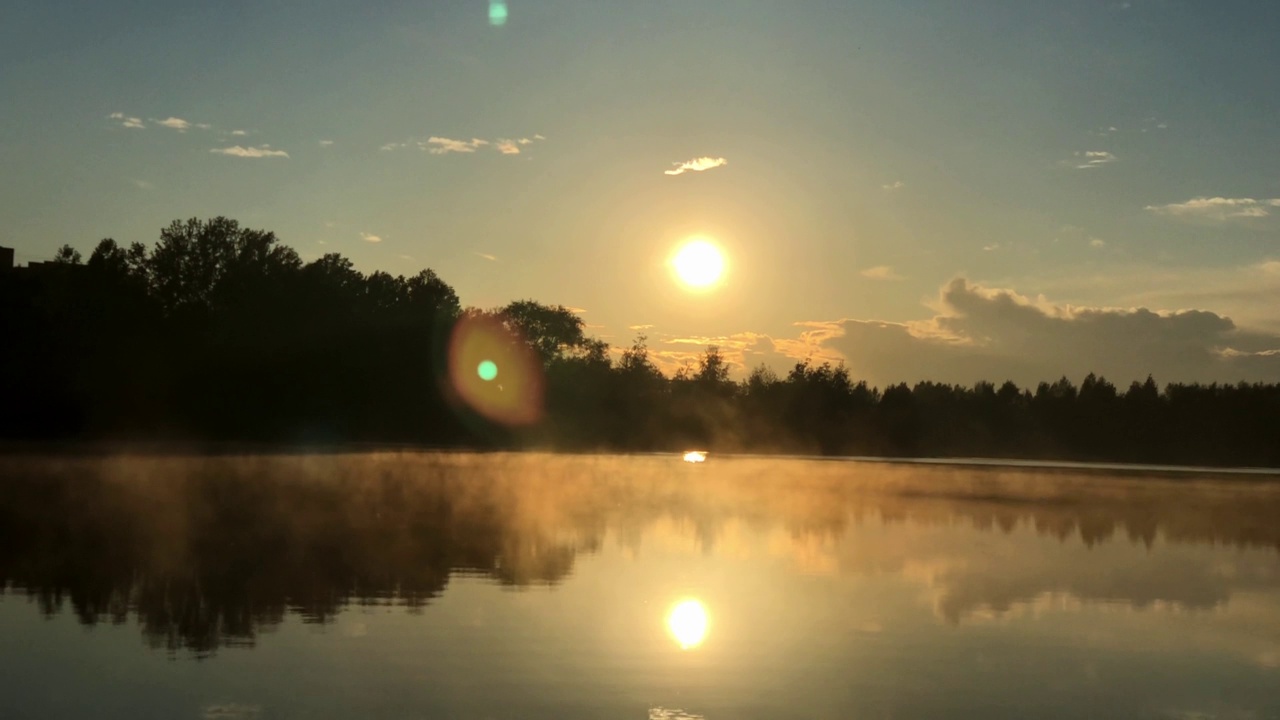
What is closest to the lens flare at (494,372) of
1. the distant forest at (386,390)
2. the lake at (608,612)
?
the distant forest at (386,390)

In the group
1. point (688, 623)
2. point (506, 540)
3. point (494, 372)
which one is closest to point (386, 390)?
point (494, 372)

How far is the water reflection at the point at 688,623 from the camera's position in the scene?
14781 mm

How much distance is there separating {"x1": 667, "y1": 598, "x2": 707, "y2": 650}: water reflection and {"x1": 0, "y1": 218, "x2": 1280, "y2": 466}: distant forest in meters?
64.6

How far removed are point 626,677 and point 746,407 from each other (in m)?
162

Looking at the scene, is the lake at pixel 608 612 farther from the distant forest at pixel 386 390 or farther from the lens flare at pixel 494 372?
the lens flare at pixel 494 372

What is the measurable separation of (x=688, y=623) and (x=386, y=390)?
94.2 m

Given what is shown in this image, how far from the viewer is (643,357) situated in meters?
185

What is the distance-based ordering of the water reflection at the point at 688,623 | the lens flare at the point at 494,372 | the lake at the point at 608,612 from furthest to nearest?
the lens flare at the point at 494,372, the water reflection at the point at 688,623, the lake at the point at 608,612

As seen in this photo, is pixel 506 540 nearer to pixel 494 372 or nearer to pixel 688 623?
pixel 688 623

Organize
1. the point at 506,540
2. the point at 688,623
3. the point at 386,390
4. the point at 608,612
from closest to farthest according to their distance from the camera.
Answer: the point at 688,623 → the point at 608,612 → the point at 506,540 → the point at 386,390

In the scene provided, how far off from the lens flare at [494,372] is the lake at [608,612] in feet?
280

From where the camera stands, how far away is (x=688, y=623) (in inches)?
631

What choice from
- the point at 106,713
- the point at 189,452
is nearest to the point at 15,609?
the point at 106,713

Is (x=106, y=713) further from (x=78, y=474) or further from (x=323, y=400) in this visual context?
(x=323, y=400)
